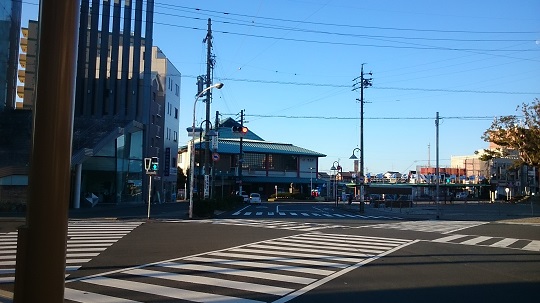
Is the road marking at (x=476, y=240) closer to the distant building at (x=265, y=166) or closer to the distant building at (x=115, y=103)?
the distant building at (x=115, y=103)

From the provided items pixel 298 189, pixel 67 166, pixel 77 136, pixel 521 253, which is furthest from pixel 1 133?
pixel 298 189

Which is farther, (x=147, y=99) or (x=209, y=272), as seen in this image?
(x=147, y=99)

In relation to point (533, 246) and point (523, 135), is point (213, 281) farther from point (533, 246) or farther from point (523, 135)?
point (523, 135)

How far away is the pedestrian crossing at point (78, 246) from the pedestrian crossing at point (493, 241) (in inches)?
519

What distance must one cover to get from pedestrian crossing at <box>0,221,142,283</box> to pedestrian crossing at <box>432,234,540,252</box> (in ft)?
43.2

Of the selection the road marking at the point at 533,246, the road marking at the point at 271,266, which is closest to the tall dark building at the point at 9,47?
the road marking at the point at 271,266

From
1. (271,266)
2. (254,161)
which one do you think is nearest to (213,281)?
(271,266)

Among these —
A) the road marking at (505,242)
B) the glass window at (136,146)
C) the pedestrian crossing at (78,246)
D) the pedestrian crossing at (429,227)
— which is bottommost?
the pedestrian crossing at (429,227)

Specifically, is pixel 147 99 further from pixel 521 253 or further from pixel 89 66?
pixel 521 253

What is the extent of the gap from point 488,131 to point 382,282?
34.9 m

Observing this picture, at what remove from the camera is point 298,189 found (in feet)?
320

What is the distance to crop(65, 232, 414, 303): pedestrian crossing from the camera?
28.7 feet

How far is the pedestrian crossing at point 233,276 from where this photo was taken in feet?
28.7

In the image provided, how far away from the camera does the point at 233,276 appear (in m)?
10.8
